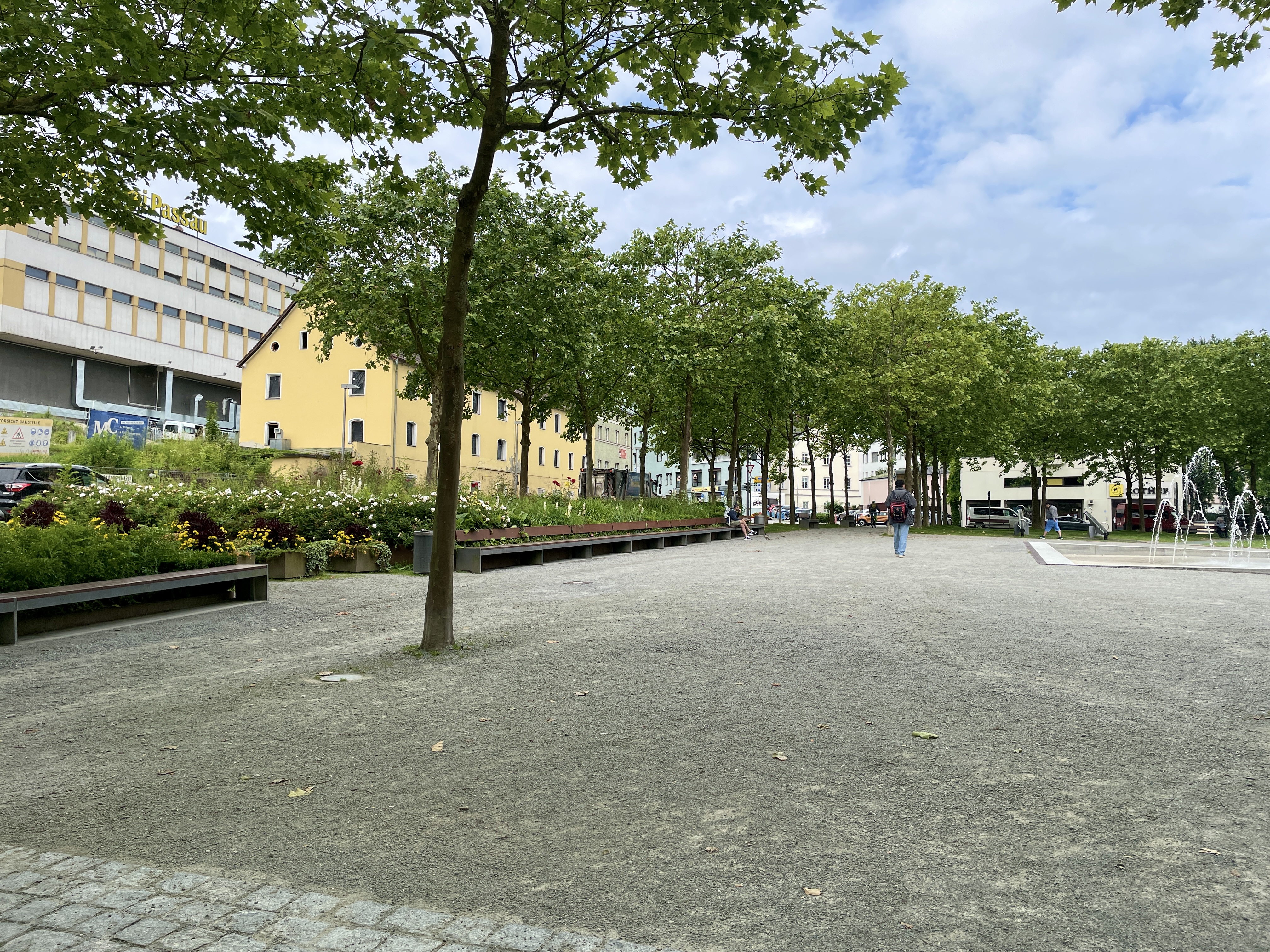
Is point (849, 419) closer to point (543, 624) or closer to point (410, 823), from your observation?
point (543, 624)

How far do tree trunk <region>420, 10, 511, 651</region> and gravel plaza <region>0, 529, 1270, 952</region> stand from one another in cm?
49

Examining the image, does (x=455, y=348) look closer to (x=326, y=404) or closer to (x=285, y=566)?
(x=285, y=566)

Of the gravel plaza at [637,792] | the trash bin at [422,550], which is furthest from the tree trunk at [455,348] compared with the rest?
the trash bin at [422,550]

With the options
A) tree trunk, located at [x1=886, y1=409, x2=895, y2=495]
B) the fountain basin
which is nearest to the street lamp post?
tree trunk, located at [x1=886, y1=409, x2=895, y2=495]

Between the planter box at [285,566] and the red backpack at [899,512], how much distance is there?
14.4 metres

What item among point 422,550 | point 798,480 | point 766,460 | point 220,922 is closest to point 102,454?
point 422,550

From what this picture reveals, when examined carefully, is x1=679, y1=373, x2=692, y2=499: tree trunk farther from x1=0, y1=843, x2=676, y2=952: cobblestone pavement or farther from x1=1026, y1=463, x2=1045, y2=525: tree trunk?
x1=0, y1=843, x2=676, y2=952: cobblestone pavement

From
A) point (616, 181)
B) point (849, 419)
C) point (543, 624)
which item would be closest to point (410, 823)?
point (543, 624)

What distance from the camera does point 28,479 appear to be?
22.8m

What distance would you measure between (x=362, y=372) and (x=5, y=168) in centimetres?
3914

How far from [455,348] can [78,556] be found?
479 cm

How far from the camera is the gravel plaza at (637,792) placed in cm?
298

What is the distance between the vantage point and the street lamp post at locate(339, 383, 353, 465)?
45.3 m

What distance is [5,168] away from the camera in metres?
9.26
